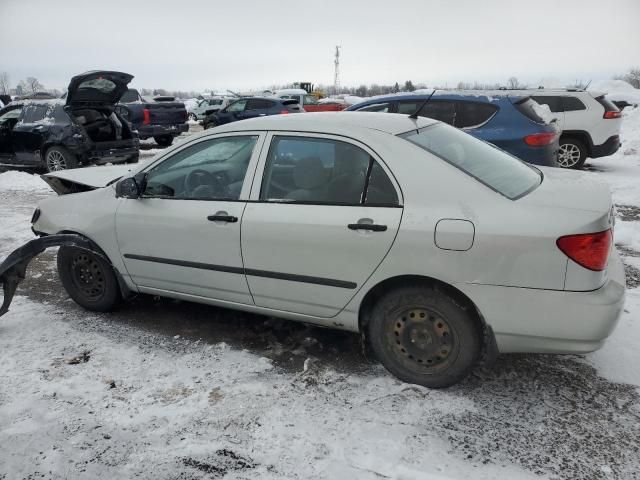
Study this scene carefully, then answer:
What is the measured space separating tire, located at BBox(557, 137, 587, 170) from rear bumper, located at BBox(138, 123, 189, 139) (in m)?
10.5

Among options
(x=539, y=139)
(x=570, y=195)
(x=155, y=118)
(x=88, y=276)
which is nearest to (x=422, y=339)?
(x=570, y=195)

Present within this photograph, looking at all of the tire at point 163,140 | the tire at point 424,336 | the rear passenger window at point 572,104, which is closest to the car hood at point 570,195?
the tire at point 424,336

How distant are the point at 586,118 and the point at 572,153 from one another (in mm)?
741

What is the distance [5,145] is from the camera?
1070 cm

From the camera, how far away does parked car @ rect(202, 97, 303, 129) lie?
56.7ft

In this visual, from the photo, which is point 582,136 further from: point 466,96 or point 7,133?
point 7,133

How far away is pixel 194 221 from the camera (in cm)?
329

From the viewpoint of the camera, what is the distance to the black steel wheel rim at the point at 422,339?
277 centimetres

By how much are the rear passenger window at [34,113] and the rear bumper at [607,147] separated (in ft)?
37.4

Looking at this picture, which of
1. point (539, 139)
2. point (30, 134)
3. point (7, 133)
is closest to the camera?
point (539, 139)

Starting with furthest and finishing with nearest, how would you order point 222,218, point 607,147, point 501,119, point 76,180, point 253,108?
point 253,108 → point 607,147 → point 501,119 → point 76,180 → point 222,218

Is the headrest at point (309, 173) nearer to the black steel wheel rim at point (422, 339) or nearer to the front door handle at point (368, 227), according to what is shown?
the front door handle at point (368, 227)

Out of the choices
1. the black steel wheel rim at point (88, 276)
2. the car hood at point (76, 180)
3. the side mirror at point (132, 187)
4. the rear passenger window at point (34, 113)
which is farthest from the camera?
the rear passenger window at point (34, 113)

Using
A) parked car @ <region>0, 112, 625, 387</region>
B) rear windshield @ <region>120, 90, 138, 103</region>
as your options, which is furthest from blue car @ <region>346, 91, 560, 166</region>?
rear windshield @ <region>120, 90, 138, 103</region>
